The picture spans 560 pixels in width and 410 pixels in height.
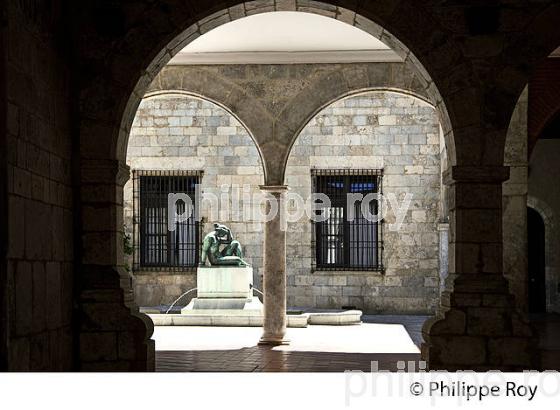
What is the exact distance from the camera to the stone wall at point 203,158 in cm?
1458

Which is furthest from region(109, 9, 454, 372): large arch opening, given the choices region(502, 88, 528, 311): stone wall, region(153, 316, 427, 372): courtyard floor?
region(153, 316, 427, 372): courtyard floor

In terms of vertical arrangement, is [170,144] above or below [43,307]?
above

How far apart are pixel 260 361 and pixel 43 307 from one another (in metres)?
2.91

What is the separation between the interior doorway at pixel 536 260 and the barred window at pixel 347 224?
9.07 feet

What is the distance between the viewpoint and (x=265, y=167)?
29.6ft

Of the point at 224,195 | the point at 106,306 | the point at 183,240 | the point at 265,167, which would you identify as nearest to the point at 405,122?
the point at 224,195

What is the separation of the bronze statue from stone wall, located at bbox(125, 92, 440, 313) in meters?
1.86

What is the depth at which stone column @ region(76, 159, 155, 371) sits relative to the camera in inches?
219

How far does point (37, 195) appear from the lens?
4.93m

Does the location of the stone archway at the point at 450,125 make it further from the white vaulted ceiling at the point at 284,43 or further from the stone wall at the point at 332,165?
the stone wall at the point at 332,165

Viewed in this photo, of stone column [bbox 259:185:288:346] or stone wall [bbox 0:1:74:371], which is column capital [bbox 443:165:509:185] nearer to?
stone wall [bbox 0:1:74:371]

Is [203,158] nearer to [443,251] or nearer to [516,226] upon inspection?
[443,251]

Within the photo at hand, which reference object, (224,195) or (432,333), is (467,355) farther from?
(224,195)

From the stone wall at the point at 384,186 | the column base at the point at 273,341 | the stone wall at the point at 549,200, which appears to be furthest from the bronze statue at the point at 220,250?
the stone wall at the point at 549,200
